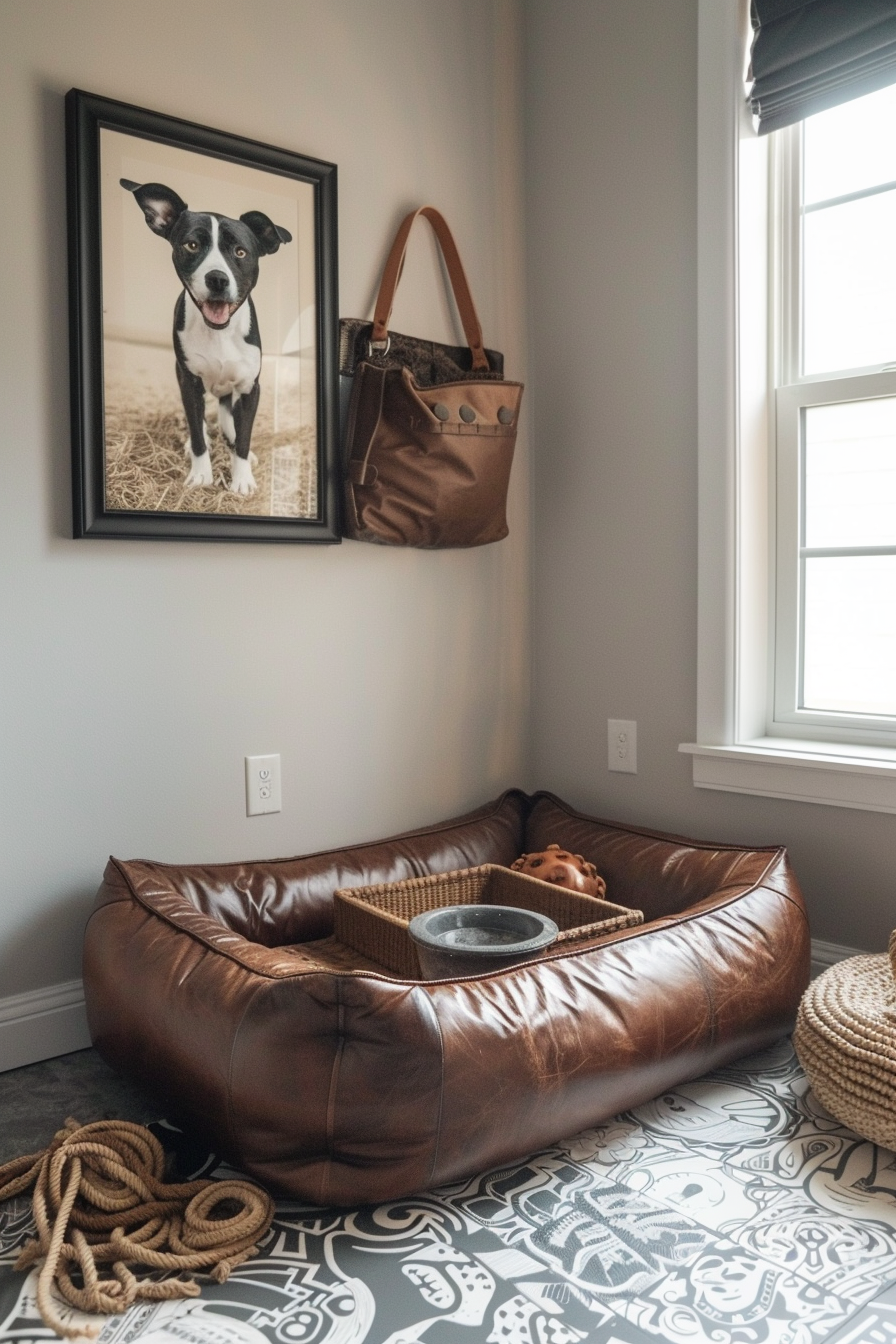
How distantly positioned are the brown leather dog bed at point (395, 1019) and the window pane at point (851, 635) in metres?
0.38

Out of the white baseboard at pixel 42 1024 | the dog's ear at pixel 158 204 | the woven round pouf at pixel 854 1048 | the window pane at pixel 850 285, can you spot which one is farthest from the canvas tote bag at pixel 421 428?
the woven round pouf at pixel 854 1048

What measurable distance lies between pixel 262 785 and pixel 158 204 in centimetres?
109

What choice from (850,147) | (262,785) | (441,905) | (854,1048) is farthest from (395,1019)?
(850,147)

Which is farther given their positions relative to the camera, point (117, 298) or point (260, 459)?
point (260, 459)

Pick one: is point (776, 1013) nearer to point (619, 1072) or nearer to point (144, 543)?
point (619, 1072)

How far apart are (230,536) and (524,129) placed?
4.30 ft

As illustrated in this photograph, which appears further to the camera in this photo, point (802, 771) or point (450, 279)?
point (450, 279)

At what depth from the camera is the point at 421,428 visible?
2.14m

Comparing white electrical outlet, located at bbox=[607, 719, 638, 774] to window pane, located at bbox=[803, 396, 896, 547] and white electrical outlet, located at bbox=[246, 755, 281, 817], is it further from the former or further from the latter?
white electrical outlet, located at bbox=[246, 755, 281, 817]

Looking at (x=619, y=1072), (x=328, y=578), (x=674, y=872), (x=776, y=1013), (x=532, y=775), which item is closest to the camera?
(x=619, y=1072)

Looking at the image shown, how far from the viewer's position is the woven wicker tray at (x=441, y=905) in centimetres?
181

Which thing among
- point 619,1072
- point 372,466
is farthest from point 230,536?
point 619,1072

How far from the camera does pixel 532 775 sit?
265 centimetres

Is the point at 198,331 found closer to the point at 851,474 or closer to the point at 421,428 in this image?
the point at 421,428
